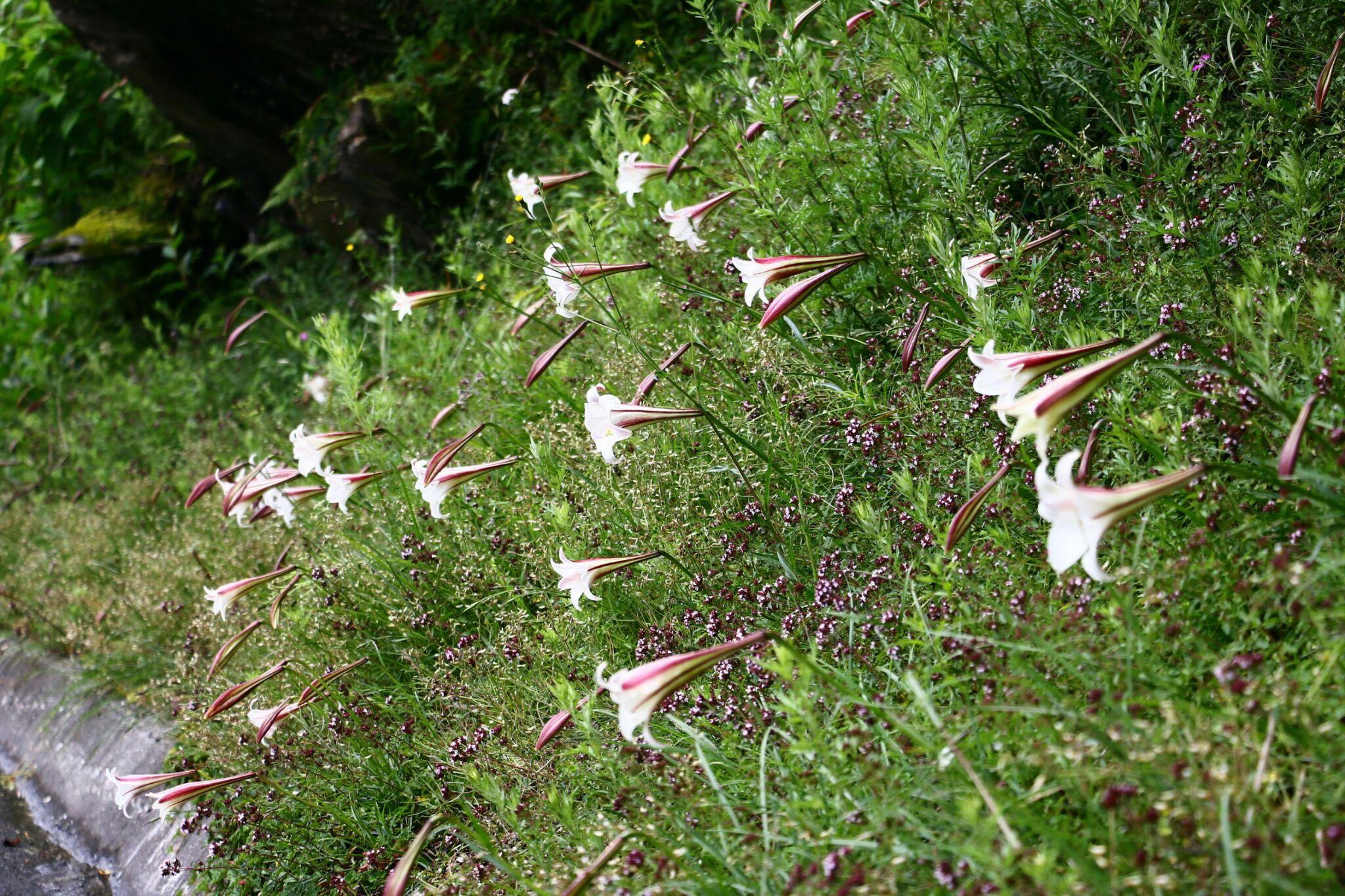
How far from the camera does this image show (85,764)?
3.33 metres

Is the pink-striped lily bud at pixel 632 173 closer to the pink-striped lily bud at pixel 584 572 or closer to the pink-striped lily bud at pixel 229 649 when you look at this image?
the pink-striped lily bud at pixel 584 572

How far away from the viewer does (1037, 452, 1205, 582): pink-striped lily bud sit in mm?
1364

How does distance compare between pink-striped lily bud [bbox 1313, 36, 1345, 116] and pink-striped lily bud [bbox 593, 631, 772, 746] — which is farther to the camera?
pink-striped lily bud [bbox 1313, 36, 1345, 116]

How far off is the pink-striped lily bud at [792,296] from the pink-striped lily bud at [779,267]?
2 centimetres

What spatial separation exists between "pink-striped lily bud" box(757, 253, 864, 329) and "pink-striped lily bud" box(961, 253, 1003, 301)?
8.8 inches

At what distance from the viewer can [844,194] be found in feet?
8.51

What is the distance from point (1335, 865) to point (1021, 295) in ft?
4.70

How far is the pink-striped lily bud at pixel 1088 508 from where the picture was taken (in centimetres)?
136

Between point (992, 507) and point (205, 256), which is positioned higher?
point (992, 507)

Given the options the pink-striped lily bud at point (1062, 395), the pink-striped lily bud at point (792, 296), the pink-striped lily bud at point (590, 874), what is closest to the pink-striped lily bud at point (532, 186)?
the pink-striped lily bud at point (792, 296)

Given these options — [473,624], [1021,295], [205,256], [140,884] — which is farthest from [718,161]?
[205,256]

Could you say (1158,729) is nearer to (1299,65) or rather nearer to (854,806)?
(854,806)

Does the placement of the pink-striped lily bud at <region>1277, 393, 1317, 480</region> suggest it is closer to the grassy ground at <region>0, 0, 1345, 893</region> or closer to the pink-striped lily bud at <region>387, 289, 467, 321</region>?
the grassy ground at <region>0, 0, 1345, 893</region>

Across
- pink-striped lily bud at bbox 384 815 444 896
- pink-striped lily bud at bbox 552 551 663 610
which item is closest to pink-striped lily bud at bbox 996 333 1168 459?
pink-striped lily bud at bbox 552 551 663 610
